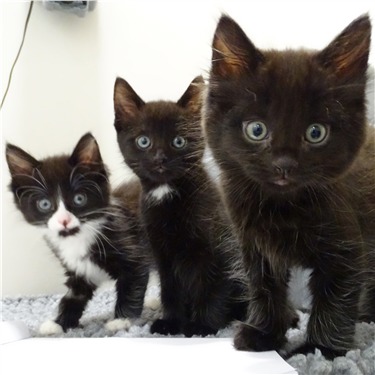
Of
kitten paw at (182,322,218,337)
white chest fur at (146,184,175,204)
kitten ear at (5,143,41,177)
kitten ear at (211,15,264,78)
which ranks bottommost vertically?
kitten paw at (182,322,218,337)

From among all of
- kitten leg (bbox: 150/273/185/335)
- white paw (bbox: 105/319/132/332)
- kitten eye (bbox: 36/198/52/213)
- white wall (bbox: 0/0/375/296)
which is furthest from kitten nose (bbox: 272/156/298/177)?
white wall (bbox: 0/0/375/296)

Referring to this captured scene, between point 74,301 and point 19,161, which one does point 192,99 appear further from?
point 74,301

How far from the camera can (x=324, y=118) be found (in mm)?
1021

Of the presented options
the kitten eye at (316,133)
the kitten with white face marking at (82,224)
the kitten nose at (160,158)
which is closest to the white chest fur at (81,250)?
the kitten with white face marking at (82,224)

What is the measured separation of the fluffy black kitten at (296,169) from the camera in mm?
1021

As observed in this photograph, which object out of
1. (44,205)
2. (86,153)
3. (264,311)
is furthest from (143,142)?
(264,311)

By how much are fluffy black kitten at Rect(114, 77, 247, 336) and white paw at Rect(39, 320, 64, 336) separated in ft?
0.92

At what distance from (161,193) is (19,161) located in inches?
19.6

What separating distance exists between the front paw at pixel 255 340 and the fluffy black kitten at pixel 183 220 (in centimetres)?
24

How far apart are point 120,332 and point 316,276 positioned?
0.61m

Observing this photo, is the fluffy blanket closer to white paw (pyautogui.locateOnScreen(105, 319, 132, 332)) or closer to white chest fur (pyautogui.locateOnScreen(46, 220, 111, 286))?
white paw (pyautogui.locateOnScreen(105, 319, 132, 332))

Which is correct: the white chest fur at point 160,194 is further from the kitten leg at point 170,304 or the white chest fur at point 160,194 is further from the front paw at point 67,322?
the front paw at point 67,322

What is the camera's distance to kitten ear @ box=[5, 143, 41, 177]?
1.69 meters

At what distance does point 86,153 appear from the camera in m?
1.73
